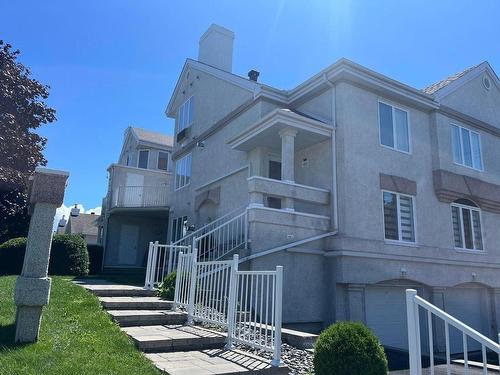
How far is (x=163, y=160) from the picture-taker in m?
28.1

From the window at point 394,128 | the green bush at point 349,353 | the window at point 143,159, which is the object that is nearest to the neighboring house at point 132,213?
the window at point 143,159

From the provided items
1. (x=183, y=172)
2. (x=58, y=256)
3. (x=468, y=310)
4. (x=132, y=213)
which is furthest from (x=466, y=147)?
(x=132, y=213)

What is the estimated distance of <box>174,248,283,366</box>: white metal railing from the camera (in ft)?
19.6

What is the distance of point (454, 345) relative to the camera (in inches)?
543

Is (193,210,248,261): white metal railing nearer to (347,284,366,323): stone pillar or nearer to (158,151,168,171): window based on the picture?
(347,284,366,323): stone pillar

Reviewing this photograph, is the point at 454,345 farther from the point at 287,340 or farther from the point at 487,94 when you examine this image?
the point at 487,94

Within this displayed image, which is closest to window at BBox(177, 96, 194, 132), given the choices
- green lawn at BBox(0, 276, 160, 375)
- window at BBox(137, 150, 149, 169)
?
window at BBox(137, 150, 149, 169)

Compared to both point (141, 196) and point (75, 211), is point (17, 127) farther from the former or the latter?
point (75, 211)

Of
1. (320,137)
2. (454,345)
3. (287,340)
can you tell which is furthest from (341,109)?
(454,345)

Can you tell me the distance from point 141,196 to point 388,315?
1490 centimetres

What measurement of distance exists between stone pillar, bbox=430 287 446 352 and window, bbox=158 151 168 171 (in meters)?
19.3

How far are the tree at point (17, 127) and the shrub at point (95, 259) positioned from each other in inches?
161

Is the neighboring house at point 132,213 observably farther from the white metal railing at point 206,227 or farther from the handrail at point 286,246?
the handrail at point 286,246

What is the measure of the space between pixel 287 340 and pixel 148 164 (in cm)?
2194
